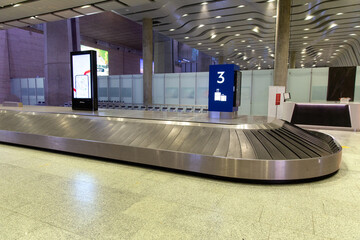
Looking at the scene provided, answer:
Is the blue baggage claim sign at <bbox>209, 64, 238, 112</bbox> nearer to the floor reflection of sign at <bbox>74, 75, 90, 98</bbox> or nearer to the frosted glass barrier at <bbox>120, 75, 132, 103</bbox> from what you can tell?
the floor reflection of sign at <bbox>74, 75, 90, 98</bbox>

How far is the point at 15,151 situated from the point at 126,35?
2713cm

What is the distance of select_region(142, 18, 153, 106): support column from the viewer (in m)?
18.1

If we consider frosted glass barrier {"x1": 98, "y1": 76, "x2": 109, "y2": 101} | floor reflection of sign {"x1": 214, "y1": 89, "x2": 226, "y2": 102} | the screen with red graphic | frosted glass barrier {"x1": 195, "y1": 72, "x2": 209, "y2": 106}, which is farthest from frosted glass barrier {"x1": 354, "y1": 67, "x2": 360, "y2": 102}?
frosted glass barrier {"x1": 98, "y1": 76, "x2": 109, "y2": 101}

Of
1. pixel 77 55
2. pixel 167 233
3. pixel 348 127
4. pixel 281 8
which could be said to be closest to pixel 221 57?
pixel 281 8

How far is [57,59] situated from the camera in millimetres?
17688

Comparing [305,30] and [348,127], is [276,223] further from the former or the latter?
[305,30]

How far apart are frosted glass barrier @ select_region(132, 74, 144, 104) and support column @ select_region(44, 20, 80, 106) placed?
16.8ft

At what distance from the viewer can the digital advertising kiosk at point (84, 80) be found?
7.70m

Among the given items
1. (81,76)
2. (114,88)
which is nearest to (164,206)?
(81,76)

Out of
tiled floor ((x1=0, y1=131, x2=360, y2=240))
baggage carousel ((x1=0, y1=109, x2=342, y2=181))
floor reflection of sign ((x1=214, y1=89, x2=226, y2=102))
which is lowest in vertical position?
tiled floor ((x1=0, y1=131, x2=360, y2=240))

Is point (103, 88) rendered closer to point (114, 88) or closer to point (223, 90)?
point (114, 88)

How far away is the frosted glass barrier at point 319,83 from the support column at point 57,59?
55.3 ft

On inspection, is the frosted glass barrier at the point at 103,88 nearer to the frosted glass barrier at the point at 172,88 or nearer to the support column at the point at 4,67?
the frosted glass barrier at the point at 172,88

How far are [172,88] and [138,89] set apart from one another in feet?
11.2
